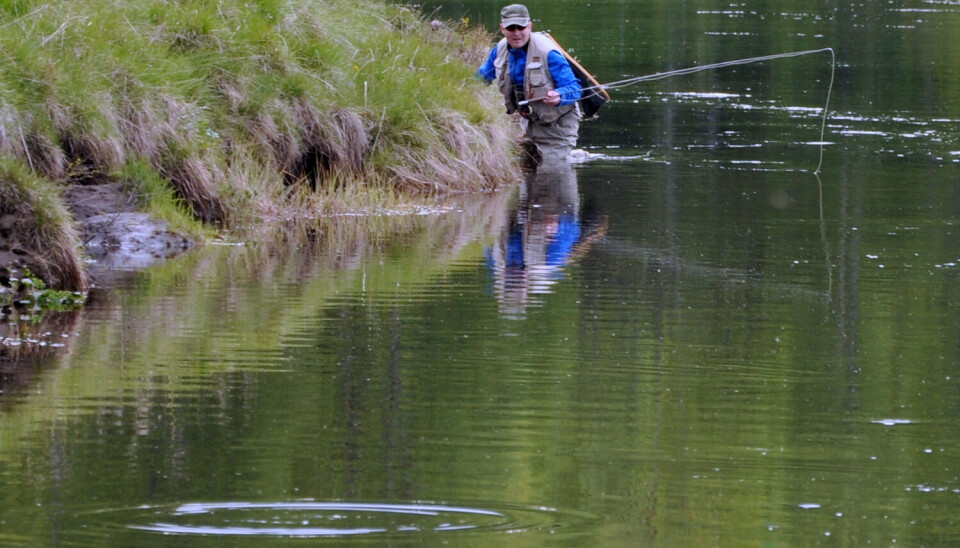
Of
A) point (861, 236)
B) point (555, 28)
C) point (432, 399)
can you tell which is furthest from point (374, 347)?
point (555, 28)

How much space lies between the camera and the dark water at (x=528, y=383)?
6.07 metres

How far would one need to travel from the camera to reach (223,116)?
532 inches

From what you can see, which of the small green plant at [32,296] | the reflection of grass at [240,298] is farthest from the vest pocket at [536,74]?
the small green plant at [32,296]

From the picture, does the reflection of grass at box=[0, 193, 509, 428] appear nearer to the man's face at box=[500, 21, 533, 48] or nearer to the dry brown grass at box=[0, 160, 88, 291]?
the dry brown grass at box=[0, 160, 88, 291]

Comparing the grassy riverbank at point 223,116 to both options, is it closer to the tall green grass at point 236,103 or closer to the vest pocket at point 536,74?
the tall green grass at point 236,103

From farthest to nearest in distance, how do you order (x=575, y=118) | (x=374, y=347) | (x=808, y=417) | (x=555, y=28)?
(x=555, y=28) → (x=575, y=118) → (x=374, y=347) → (x=808, y=417)

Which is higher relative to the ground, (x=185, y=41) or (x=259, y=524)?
(x=185, y=41)

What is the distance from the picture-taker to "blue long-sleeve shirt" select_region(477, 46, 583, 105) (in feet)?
51.9

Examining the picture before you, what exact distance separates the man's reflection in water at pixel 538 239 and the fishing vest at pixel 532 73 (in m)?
0.68

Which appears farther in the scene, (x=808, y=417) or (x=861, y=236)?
(x=861, y=236)

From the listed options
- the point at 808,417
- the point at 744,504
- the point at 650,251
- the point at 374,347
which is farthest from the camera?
the point at 650,251

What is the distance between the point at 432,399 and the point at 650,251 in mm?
4710

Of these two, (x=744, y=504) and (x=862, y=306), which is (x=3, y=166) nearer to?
(x=862, y=306)

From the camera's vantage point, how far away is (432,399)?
7.66m
